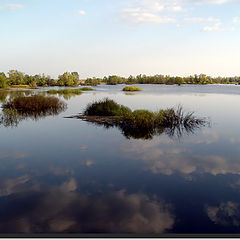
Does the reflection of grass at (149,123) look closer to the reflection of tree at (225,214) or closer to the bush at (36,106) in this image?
the reflection of tree at (225,214)

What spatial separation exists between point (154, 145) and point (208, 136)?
582 centimetres

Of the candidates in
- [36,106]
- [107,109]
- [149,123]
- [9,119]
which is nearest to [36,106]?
[36,106]

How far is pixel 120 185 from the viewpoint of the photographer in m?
10.1

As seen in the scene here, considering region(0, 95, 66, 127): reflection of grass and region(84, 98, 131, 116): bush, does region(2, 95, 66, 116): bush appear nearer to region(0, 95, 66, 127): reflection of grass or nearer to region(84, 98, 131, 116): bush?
region(0, 95, 66, 127): reflection of grass

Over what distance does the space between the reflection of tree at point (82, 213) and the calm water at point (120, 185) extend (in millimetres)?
31

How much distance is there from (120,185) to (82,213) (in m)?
2.67

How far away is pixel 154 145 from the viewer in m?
16.9

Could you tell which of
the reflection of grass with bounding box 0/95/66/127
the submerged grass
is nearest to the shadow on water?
the reflection of grass with bounding box 0/95/66/127

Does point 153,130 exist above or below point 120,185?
above

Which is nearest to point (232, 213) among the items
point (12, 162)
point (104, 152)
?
point (104, 152)

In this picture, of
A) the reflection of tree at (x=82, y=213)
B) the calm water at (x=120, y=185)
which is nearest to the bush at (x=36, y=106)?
the calm water at (x=120, y=185)

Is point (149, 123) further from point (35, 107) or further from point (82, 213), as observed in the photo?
point (35, 107)

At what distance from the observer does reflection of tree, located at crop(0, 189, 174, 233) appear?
704 cm

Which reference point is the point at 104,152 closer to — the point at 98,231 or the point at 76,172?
the point at 76,172
